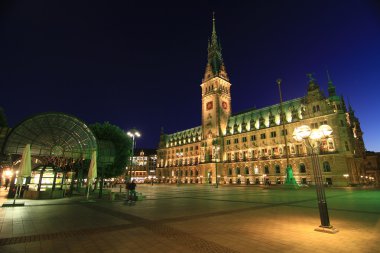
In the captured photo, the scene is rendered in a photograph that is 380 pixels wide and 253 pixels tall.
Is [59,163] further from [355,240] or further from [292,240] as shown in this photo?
[355,240]

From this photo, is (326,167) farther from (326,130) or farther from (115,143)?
(326,130)

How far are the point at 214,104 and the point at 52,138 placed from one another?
8131 centimetres

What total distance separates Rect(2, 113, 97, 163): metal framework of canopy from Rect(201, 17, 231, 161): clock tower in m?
72.2

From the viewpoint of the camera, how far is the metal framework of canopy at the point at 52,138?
26.9 meters

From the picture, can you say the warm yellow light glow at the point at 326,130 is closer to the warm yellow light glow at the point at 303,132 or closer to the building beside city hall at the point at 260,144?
the warm yellow light glow at the point at 303,132

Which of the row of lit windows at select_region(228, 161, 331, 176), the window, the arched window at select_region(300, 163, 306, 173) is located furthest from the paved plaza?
the window

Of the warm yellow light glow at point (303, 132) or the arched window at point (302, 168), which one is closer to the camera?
the warm yellow light glow at point (303, 132)

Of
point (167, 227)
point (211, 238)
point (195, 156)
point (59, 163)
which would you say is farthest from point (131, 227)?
point (195, 156)

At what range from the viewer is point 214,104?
103375mm

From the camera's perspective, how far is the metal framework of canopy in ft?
88.1

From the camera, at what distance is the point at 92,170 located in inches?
979

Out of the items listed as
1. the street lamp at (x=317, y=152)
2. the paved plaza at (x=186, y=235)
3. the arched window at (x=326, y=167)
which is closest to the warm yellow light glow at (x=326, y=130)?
the street lamp at (x=317, y=152)

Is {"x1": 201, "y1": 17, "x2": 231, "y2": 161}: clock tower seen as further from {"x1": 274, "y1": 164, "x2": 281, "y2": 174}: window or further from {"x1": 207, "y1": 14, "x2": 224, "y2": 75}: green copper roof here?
{"x1": 274, "y1": 164, "x2": 281, "y2": 174}: window

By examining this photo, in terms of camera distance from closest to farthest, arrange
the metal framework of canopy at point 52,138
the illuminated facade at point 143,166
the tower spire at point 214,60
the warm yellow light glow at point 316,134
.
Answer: the warm yellow light glow at point 316,134 → the metal framework of canopy at point 52,138 → the tower spire at point 214,60 → the illuminated facade at point 143,166
